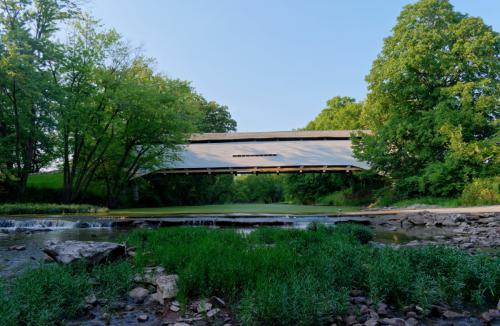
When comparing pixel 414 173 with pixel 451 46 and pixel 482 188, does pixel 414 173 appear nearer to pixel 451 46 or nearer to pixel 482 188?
pixel 482 188

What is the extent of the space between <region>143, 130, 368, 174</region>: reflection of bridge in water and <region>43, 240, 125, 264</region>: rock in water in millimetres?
20896

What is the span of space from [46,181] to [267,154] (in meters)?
16.2

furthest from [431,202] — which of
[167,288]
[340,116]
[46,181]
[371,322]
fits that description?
[340,116]

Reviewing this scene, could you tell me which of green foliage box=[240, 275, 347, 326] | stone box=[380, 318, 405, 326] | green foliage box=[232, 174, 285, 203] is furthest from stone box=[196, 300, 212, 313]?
green foliage box=[232, 174, 285, 203]

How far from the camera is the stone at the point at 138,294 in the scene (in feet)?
13.0

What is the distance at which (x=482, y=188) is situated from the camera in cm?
1808

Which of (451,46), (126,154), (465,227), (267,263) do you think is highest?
(451,46)

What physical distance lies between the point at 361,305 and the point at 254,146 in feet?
87.5

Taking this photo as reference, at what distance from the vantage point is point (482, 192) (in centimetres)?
1789

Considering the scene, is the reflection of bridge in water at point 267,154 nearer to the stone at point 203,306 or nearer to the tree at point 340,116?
the tree at point 340,116

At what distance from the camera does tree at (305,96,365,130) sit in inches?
1791

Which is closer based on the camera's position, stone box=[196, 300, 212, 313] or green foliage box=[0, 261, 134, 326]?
green foliage box=[0, 261, 134, 326]

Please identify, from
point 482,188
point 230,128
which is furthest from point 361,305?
point 230,128

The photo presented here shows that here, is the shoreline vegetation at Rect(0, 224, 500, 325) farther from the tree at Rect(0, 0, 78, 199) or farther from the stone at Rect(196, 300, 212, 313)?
the tree at Rect(0, 0, 78, 199)
